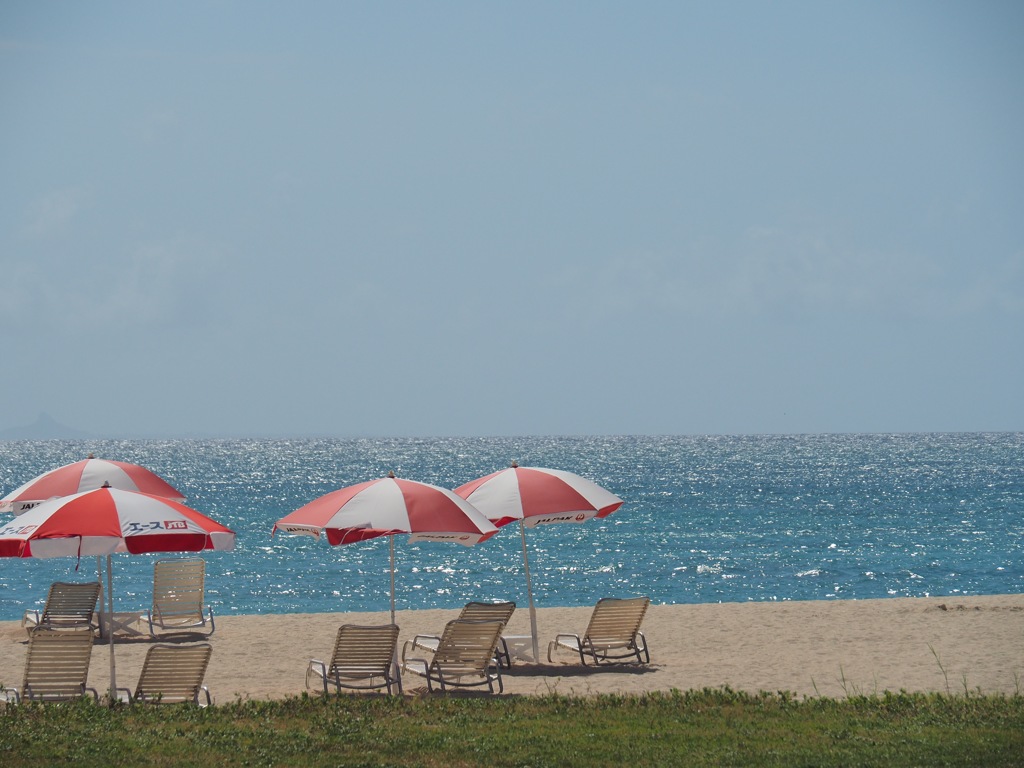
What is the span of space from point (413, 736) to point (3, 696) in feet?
13.9

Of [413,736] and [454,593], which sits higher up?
[413,736]

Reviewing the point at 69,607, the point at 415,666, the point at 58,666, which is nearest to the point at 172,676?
the point at 58,666

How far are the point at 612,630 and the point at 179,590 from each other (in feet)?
20.8

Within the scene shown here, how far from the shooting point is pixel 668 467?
104 metres

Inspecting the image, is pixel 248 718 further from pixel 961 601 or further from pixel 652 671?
pixel 961 601

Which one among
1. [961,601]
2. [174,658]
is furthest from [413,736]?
[961,601]

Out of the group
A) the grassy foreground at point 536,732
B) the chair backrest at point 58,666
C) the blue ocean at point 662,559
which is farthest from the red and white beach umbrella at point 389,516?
the blue ocean at point 662,559

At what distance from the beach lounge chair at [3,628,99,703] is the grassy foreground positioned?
0.68 metres

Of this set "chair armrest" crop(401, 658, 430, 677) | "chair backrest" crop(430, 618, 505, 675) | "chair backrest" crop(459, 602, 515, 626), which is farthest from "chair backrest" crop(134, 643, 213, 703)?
"chair backrest" crop(459, 602, 515, 626)

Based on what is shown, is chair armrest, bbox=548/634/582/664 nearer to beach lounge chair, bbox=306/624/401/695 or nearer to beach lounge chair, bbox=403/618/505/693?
beach lounge chair, bbox=403/618/505/693

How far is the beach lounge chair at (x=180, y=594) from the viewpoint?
15.6 meters

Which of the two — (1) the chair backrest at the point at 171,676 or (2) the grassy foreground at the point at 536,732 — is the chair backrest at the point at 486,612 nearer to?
(2) the grassy foreground at the point at 536,732

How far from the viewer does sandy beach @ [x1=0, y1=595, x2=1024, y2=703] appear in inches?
Answer: 455

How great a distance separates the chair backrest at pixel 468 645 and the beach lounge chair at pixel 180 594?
5.64m
